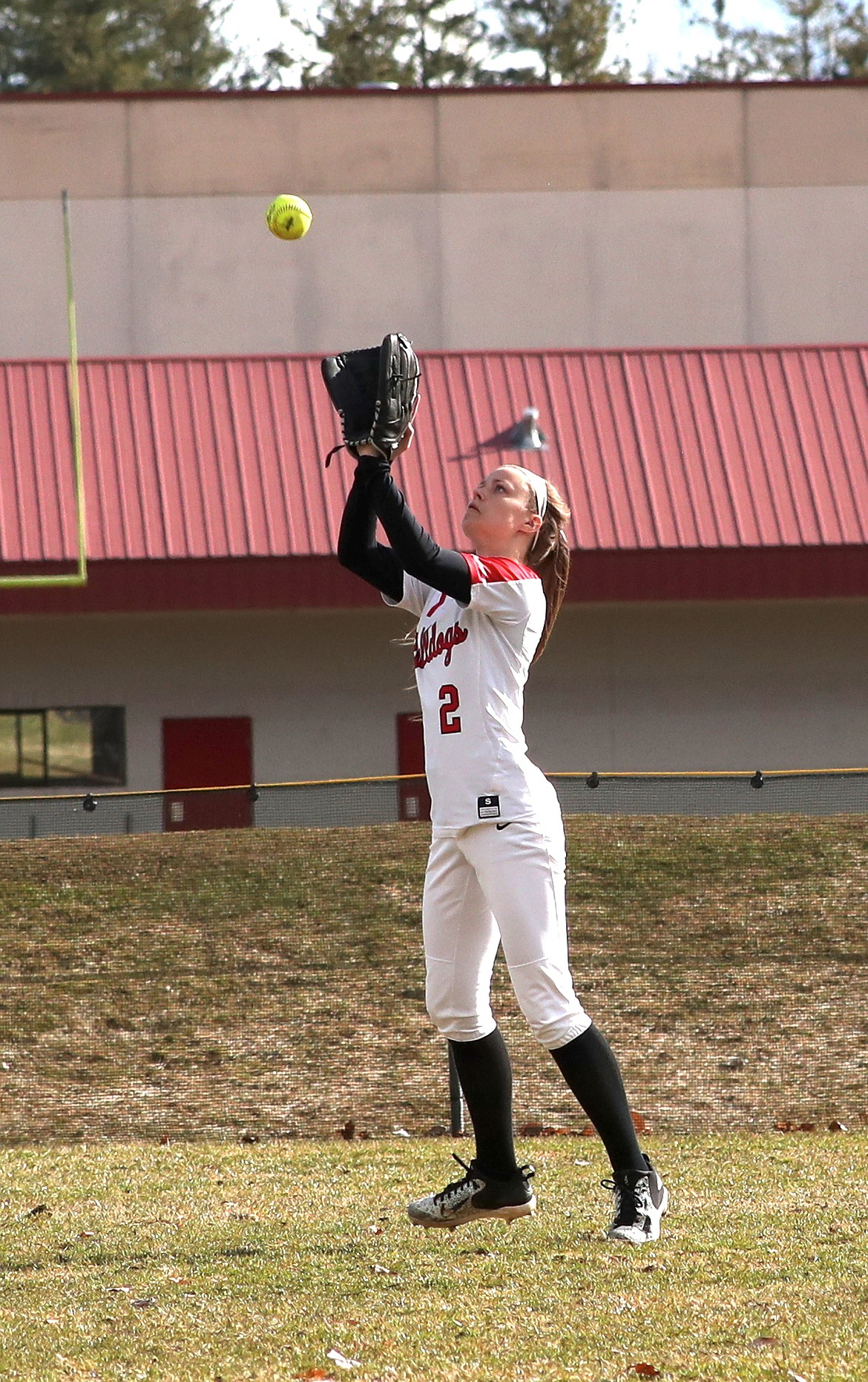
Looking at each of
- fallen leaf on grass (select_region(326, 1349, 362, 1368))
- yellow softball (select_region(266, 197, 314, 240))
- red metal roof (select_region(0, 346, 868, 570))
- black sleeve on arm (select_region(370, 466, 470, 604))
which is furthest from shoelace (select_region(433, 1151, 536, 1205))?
red metal roof (select_region(0, 346, 868, 570))

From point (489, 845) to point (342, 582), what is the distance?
13851 mm

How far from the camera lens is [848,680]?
801 inches

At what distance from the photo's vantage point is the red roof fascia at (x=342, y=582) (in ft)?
59.1

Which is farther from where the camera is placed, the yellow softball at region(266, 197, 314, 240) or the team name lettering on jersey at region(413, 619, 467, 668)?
the yellow softball at region(266, 197, 314, 240)

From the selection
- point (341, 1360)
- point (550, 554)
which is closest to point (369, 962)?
point (550, 554)

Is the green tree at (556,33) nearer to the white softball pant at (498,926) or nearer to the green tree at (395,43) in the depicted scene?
the green tree at (395,43)

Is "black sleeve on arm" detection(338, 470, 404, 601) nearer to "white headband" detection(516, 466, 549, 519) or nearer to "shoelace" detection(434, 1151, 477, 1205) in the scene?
"white headband" detection(516, 466, 549, 519)

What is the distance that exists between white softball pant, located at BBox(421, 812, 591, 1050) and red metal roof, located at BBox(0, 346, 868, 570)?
1321 centimetres

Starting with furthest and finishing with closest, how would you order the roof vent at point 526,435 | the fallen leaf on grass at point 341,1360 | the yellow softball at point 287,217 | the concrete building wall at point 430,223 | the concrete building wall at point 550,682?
the concrete building wall at point 430,223 < the concrete building wall at point 550,682 < the roof vent at point 526,435 < the yellow softball at point 287,217 < the fallen leaf on grass at point 341,1360

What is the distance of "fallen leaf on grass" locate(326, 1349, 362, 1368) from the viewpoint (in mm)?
3763

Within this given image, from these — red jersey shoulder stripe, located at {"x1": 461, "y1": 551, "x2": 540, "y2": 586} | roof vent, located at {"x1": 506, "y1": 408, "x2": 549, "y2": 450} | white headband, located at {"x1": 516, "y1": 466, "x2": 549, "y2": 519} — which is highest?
roof vent, located at {"x1": 506, "y1": 408, "x2": 549, "y2": 450}

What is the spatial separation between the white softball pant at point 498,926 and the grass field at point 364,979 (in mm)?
3412

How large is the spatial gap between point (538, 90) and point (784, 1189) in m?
20.5

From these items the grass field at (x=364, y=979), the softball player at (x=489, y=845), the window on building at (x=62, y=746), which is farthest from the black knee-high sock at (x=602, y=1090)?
the window on building at (x=62, y=746)
